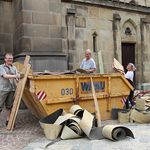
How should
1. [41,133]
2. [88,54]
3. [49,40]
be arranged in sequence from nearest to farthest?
[41,133], [88,54], [49,40]

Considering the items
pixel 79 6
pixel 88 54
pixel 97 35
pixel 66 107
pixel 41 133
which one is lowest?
pixel 41 133

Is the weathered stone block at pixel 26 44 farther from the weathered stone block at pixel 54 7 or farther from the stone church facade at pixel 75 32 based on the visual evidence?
the weathered stone block at pixel 54 7

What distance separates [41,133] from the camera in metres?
6.51

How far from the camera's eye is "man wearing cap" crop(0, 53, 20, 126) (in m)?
7.02

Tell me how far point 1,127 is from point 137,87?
979 cm

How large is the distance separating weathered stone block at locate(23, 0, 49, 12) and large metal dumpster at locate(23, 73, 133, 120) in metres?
3.93

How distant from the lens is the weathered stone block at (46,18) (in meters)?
10.3

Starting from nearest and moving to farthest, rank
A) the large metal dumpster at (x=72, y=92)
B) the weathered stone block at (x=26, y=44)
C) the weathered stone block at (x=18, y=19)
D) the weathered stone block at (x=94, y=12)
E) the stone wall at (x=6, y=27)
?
the large metal dumpster at (x=72, y=92), the weathered stone block at (x=26, y=44), the weathered stone block at (x=18, y=19), the stone wall at (x=6, y=27), the weathered stone block at (x=94, y=12)

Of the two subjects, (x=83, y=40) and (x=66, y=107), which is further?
(x=83, y=40)

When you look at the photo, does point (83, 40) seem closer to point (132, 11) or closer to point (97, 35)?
point (97, 35)

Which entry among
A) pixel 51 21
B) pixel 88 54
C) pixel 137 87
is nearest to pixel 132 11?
pixel 137 87

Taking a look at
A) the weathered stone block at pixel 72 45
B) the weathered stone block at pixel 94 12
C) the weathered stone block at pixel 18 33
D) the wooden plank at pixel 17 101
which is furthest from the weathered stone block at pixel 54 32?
the wooden plank at pixel 17 101

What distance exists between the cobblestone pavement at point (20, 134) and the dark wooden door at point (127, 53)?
26.7 feet

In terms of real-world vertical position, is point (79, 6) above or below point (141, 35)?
above
